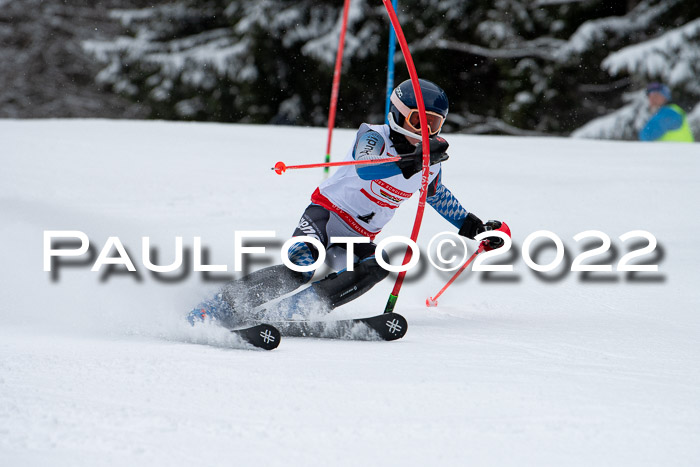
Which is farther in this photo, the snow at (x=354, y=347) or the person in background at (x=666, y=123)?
the person in background at (x=666, y=123)

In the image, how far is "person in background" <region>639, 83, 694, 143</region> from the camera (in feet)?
26.8

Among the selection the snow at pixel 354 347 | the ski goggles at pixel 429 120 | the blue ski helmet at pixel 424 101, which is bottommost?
the snow at pixel 354 347

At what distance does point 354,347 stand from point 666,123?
21.7ft

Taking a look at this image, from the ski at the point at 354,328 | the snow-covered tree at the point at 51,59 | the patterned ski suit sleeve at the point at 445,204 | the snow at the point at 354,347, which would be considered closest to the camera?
the snow at the point at 354,347

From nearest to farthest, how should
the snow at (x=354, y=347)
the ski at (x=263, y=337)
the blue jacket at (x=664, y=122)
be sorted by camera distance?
the snow at (x=354, y=347) < the ski at (x=263, y=337) < the blue jacket at (x=664, y=122)

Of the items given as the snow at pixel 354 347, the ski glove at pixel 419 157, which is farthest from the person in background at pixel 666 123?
the ski glove at pixel 419 157

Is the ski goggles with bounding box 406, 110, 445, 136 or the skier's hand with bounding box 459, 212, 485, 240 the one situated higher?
the ski goggles with bounding box 406, 110, 445, 136

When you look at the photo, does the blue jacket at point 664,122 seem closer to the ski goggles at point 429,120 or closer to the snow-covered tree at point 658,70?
the snow-covered tree at point 658,70

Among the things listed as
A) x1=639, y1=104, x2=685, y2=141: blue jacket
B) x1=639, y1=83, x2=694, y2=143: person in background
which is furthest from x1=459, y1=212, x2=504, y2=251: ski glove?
x1=639, y1=104, x2=685, y2=141: blue jacket

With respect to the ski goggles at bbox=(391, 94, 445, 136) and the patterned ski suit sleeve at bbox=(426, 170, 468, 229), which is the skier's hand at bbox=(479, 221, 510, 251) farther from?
the ski goggles at bbox=(391, 94, 445, 136)

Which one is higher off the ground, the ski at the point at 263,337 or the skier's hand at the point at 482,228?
the skier's hand at the point at 482,228

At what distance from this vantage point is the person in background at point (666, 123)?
Result: 8.16 meters

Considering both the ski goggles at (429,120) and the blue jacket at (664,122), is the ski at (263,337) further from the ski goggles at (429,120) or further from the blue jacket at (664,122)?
the blue jacket at (664,122)

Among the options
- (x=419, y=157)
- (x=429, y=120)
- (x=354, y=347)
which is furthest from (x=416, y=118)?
(x=354, y=347)
